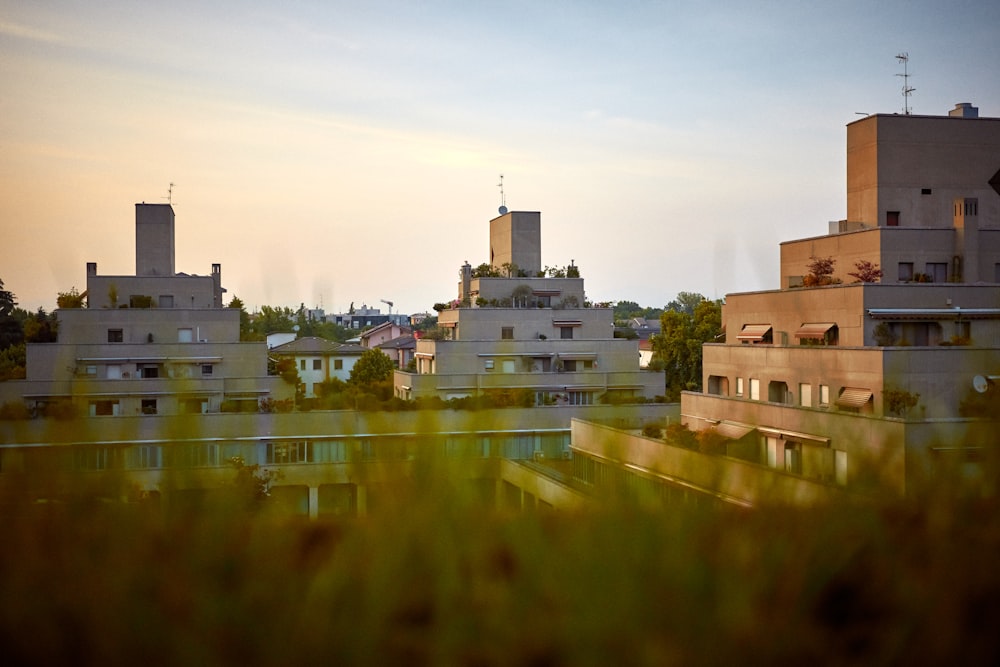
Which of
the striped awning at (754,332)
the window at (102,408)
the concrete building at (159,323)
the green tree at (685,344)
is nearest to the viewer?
the window at (102,408)

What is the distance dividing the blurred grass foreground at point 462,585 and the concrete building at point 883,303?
803 cm

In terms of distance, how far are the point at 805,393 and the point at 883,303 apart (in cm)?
258

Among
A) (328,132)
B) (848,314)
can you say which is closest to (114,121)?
(848,314)

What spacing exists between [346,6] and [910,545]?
13329 mm

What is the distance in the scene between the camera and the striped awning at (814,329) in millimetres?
22227

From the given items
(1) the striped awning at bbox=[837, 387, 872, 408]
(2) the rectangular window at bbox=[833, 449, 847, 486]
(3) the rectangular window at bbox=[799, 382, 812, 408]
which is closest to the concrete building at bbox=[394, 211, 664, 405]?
(3) the rectangular window at bbox=[799, 382, 812, 408]

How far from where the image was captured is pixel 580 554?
154cm

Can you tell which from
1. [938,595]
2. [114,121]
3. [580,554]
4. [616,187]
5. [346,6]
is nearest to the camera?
[580,554]

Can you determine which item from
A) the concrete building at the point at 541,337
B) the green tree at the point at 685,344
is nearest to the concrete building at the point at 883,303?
the concrete building at the point at 541,337

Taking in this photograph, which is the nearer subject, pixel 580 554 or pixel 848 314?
pixel 580 554

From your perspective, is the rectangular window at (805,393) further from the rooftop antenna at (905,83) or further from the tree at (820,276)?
the rooftop antenna at (905,83)

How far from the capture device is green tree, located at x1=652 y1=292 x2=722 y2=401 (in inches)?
1779

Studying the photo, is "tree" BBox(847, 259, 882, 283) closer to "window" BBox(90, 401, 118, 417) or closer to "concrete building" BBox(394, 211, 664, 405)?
"concrete building" BBox(394, 211, 664, 405)

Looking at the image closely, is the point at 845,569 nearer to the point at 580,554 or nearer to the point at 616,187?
the point at 580,554
